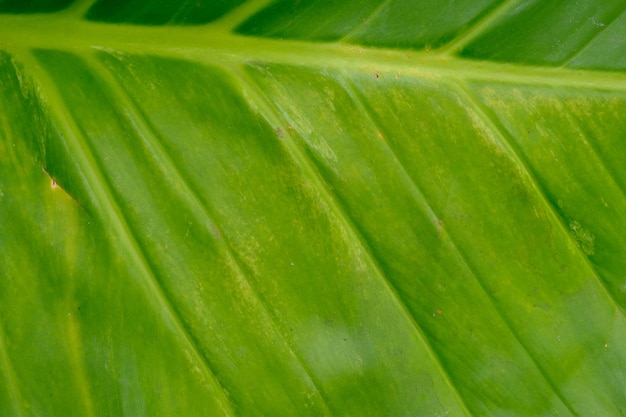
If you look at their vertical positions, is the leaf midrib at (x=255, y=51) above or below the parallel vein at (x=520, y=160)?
above

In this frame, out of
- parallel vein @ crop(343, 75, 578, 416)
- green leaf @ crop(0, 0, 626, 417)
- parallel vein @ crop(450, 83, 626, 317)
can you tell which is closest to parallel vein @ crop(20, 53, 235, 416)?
green leaf @ crop(0, 0, 626, 417)

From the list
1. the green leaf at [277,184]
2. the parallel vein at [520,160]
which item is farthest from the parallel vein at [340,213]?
the parallel vein at [520,160]

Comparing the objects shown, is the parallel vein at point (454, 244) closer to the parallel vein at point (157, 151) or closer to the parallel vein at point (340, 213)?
the parallel vein at point (340, 213)

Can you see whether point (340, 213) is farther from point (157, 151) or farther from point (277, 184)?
point (157, 151)

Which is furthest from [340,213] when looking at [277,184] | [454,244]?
[454,244]

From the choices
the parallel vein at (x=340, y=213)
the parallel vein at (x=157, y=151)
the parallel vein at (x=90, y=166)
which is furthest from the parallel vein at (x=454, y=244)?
the parallel vein at (x=90, y=166)

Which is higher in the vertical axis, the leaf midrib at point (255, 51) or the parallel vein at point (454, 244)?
the leaf midrib at point (255, 51)

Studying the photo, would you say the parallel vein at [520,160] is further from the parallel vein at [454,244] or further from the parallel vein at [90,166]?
the parallel vein at [90,166]

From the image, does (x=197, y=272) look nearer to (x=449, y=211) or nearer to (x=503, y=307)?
(x=449, y=211)
